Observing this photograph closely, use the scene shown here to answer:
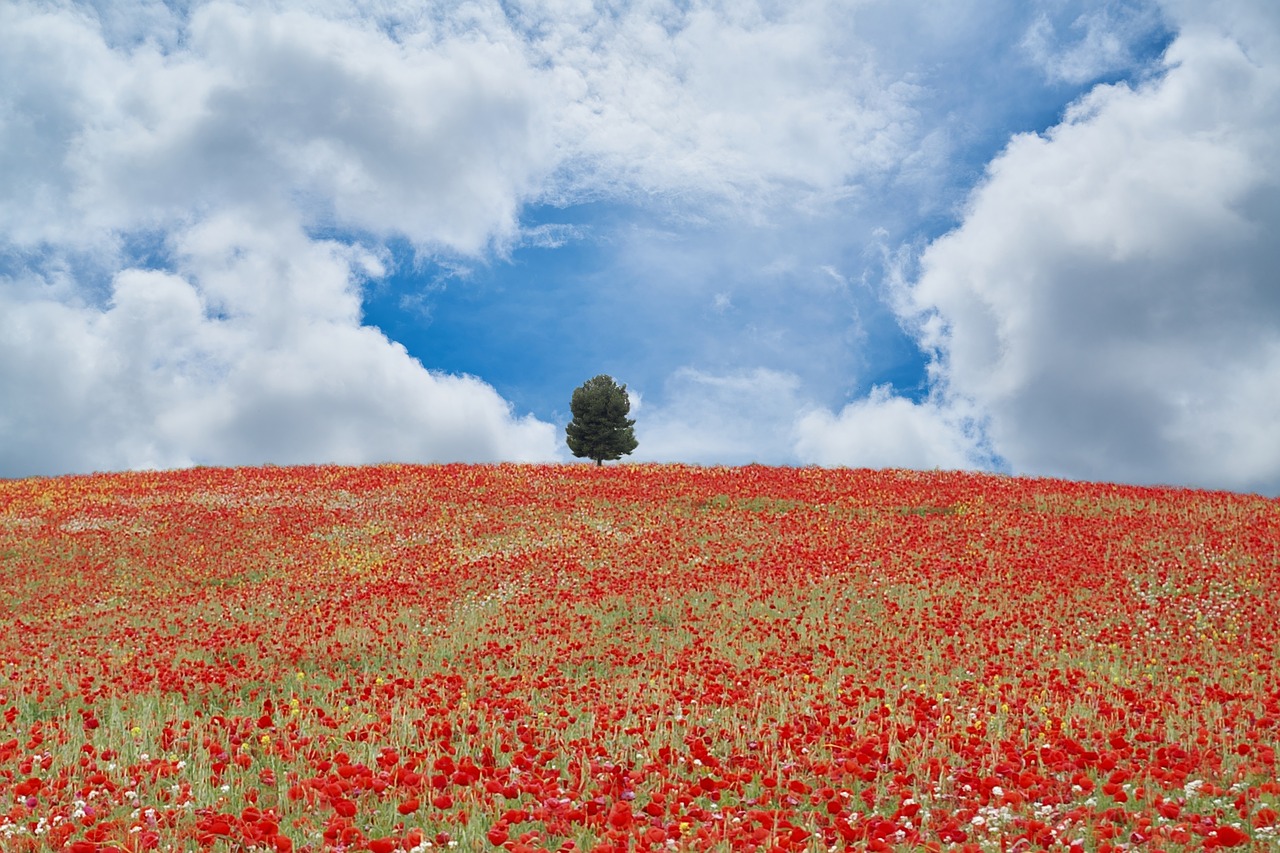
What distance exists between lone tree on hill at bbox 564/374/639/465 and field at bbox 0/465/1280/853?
605 inches

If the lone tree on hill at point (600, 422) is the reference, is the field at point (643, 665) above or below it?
below

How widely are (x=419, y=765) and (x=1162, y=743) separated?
267 inches

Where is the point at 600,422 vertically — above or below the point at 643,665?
above

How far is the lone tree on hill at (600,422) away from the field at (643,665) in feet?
50.4

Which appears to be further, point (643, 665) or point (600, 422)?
point (600, 422)

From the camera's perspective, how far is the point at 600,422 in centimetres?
5028

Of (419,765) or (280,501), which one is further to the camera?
(280,501)

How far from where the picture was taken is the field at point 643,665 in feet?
21.0

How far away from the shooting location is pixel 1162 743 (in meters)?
8.62

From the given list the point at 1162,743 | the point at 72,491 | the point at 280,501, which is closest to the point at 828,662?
the point at 1162,743

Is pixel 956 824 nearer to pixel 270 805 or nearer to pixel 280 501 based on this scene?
pixel 270 805

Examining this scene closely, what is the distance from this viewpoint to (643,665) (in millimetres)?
14219

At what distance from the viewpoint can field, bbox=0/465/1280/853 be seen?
641 centimetres

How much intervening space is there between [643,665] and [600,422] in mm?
36341
